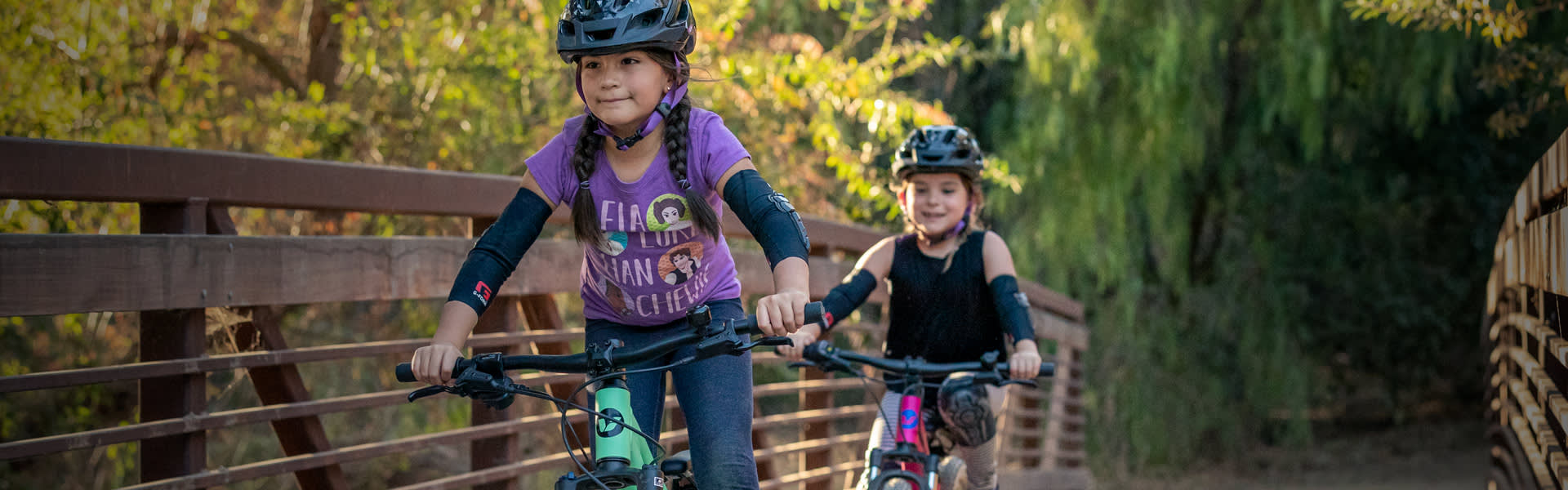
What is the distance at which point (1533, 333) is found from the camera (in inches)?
155

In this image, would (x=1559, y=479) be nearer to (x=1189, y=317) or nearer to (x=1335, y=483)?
(x=1189, y=317)

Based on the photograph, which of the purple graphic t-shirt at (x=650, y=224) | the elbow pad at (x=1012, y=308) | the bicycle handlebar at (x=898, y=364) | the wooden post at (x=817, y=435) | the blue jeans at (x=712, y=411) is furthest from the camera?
the wooden post at (x=817, y=435)

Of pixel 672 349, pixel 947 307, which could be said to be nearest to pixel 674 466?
pixel 672 349

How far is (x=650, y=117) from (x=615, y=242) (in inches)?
11.5

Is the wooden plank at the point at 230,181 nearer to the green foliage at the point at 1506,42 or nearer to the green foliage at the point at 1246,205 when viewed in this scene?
the green foliage at the point at 1506,42

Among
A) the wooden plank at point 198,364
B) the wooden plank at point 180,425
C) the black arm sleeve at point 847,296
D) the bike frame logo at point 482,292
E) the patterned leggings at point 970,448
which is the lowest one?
the patterned leggings at point 970,448

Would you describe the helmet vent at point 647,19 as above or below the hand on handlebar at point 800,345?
above

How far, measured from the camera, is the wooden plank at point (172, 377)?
3.06 m

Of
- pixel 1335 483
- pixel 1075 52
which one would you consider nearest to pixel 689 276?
pixel 1075 52

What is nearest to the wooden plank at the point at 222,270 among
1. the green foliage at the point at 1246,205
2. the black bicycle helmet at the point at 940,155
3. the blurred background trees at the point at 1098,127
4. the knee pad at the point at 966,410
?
the black bicycle helmet at the point at 940,155

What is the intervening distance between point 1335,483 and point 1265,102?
5445mm

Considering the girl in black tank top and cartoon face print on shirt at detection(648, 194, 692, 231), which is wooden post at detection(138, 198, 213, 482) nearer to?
cartoon face print on shirt at detection(648, 194, 692, 231)

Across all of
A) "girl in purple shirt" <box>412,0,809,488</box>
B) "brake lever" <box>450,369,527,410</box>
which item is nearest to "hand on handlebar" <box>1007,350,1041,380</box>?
"girl in purple shirt" <box>412,0,809,488</box>

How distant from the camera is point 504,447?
4156mm
